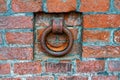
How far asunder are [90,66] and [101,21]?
0.26 metres

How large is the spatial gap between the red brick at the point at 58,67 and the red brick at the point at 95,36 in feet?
0.59


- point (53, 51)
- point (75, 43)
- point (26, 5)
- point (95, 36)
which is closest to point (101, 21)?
point (95, 36)

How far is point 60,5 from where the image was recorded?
4.22 feet

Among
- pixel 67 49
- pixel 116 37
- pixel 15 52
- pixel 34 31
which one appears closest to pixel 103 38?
pixel 116 37

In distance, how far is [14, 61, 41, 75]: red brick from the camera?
135 centimetres

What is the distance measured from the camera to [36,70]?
1363 mm

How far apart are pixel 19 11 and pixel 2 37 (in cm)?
17

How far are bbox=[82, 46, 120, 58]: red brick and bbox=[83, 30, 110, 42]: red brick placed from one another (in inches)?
1.8

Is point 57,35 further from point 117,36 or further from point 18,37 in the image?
point 117,36

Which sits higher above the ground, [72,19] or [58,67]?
[72,19]

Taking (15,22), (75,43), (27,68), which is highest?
(15,22)

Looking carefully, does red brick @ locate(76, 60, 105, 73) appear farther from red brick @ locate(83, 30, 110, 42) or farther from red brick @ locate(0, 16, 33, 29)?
red brick @ locate(0, 16, 33, 29)

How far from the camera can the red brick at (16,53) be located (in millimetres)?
1334

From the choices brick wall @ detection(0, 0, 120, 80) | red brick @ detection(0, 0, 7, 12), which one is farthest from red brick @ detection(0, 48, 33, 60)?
red brick @ detection(0, 0, 7, 12)
